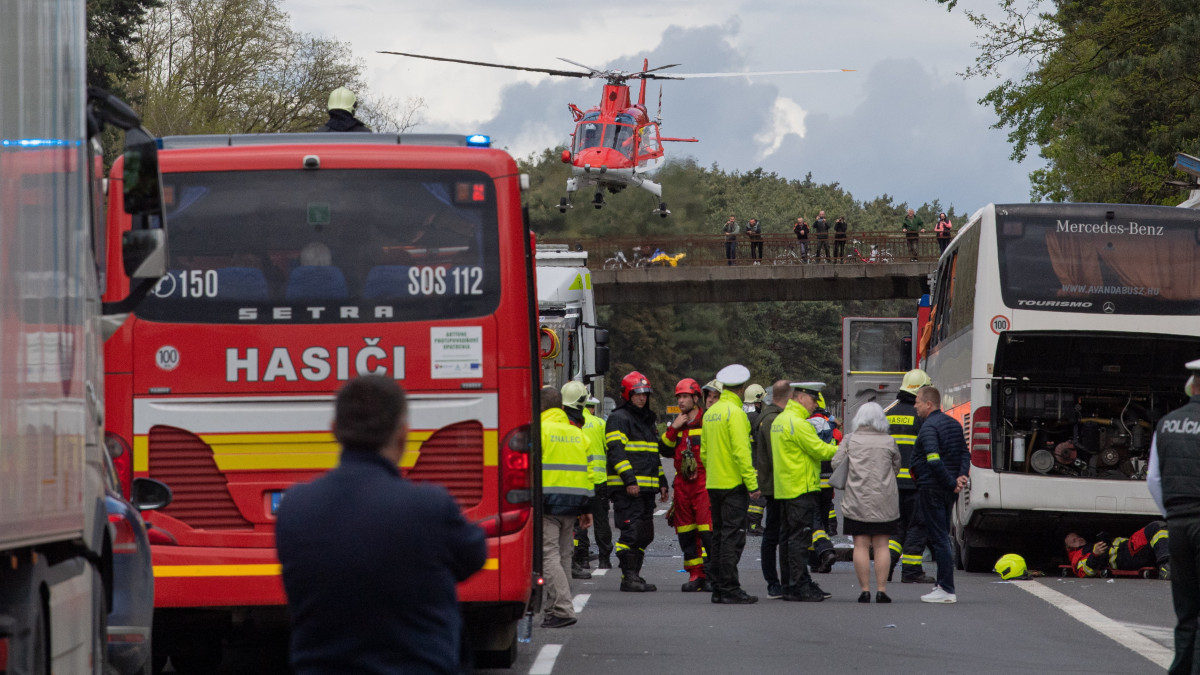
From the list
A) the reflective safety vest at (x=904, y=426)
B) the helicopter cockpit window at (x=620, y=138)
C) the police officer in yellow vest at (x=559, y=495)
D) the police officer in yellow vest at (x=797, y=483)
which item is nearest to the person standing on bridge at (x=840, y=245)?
the helicopter cockpit window at (x=620, y=138)

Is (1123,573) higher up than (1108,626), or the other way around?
(1108,626)

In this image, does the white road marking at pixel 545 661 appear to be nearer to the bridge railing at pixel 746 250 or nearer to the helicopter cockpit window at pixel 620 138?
the helicopter cockpit window at pixel 620 138

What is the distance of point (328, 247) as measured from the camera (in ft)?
28.4

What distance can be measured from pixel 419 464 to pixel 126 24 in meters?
35.9

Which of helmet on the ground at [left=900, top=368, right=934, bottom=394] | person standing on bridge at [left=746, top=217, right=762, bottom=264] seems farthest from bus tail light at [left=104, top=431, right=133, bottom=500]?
person standing on bridge at [left=746, top=217, right=762, bottom=264]

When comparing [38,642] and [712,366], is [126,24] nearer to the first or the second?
[38,642]

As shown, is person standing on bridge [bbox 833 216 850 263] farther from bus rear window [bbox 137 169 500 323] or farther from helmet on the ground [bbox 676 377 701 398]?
bus rear window [bbox 137 169 500 323]

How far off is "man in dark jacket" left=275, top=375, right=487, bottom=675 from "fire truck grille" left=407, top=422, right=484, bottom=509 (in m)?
4.25

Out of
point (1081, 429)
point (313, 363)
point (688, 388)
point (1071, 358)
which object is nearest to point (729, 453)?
point (688, 388)

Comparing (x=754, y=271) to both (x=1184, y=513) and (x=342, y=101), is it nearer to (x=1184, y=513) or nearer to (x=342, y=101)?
(x=342, y=101)

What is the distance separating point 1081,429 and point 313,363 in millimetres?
11229

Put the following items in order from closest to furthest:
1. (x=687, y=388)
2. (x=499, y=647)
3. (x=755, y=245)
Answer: (x=499, y=647), (x=687, y=388), (x=755, y=245)

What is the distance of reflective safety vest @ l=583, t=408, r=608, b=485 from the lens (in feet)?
51.0

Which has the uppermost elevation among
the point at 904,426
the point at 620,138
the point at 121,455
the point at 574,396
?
the point at 620,138
